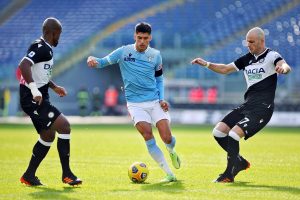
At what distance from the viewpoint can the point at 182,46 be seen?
37.0 metres

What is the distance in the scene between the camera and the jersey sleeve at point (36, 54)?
9.61 metres

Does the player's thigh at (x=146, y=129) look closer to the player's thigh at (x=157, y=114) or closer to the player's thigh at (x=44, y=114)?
the player's thigh at (x=157, y=114)

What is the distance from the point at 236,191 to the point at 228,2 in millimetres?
30248

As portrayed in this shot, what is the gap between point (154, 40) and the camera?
37.4 m

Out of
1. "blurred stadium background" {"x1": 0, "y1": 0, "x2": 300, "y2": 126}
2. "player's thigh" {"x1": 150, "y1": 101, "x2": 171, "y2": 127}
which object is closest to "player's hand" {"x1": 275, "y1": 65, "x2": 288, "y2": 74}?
"player's thigh" {"x1": 150, "y1": 101, "x2": 171, "y2": 127}

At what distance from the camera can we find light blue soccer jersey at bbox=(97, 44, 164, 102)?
420 inches

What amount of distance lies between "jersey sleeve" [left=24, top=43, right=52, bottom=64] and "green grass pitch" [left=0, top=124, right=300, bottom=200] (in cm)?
173

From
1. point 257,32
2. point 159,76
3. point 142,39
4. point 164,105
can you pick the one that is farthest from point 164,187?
point 257,32

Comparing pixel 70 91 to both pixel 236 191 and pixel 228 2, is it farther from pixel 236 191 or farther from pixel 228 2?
pixel 236 191

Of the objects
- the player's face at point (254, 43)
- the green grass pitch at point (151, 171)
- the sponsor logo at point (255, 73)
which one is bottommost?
the green grass pitch at point (151, 171)

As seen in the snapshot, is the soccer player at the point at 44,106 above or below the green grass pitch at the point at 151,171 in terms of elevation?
above

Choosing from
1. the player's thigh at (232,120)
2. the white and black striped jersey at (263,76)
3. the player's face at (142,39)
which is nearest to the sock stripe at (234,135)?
the player's thigh at (232,120)

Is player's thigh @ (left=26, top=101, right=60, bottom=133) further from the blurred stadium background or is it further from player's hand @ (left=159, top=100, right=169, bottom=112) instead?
the blurred stadium background

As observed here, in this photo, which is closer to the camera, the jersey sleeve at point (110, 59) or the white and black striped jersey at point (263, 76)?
the jersey sleeve at point (110, 59)
